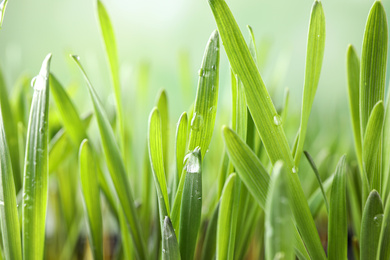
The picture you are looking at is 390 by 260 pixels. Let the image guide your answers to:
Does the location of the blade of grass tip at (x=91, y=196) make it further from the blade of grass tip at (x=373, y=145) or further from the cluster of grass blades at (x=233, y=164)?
the blade of grass tip at (x=373, y=145)

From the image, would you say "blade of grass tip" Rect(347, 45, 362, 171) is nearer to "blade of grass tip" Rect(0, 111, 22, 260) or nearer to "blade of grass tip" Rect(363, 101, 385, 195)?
"blade of grass tip" Rect(363, 101, 385, 195)

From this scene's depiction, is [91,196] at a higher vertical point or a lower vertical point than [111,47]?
lower

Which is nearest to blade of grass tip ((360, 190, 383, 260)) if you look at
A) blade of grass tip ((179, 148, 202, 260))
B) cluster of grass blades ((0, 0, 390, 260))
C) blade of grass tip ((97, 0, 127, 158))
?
cluster of grass blades ((0, 0, 390, 260))

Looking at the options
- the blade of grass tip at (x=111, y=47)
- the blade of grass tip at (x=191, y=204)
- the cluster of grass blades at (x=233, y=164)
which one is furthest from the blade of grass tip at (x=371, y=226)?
the blade of grass tip at (x=111, y=47)

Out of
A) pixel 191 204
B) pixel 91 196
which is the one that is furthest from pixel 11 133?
pixel 191 204

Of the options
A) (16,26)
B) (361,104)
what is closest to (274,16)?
(16,26)

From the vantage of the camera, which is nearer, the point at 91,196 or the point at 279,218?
the point at 279,218

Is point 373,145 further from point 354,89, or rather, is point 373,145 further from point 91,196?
point 91,196
